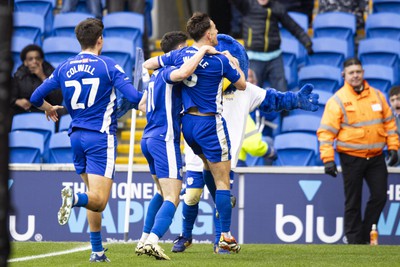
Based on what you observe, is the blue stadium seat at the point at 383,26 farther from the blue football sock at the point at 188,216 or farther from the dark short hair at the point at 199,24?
the dark short hair at the point at 199,24

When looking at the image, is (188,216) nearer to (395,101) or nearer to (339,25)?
(395,101)

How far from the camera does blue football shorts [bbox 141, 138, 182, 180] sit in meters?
7.79

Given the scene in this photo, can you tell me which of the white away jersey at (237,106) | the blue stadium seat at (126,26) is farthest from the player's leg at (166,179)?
the blue stadium seat at (126,26)

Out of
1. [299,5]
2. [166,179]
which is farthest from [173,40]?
[299,5]

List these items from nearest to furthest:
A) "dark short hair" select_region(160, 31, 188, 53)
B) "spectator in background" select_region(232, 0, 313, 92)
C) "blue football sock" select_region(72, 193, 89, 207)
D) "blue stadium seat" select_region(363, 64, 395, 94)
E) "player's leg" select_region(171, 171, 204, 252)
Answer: "blue football sock" select_region(72, 193, 89, 207) < "dark short hair" select_region(160, 31, 188, 53) < "player's leg" select_region(171, 171, 204, 252) < "spectator in background" select_region(232, 0, 313, 92) < "blue stadium seat" select_region(363, 64, 395, 94)

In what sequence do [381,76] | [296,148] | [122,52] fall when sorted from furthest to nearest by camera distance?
[122,52], [381,76], [296,148]

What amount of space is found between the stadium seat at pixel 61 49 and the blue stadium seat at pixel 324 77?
3.43 metres

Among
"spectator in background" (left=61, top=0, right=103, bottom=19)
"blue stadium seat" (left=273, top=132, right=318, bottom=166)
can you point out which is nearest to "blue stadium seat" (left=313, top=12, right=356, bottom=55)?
"blue stadium seat" (left=273, top=132, right=318, bottom=166)

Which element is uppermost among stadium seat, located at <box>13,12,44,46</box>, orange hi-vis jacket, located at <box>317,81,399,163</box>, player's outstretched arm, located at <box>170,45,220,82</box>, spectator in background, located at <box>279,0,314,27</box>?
spectator in background, located at <box>279,0,314,27</box>

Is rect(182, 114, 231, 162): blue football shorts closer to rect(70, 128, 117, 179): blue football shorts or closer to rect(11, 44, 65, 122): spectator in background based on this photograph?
rect(70, 128, 117, 179): blue football shorts

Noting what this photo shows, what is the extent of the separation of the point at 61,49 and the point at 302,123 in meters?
3.97

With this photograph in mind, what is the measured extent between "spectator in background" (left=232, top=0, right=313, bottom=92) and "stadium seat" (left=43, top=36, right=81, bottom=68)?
254 centimetres

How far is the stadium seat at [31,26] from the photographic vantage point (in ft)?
51.0

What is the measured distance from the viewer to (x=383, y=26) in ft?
50.3
